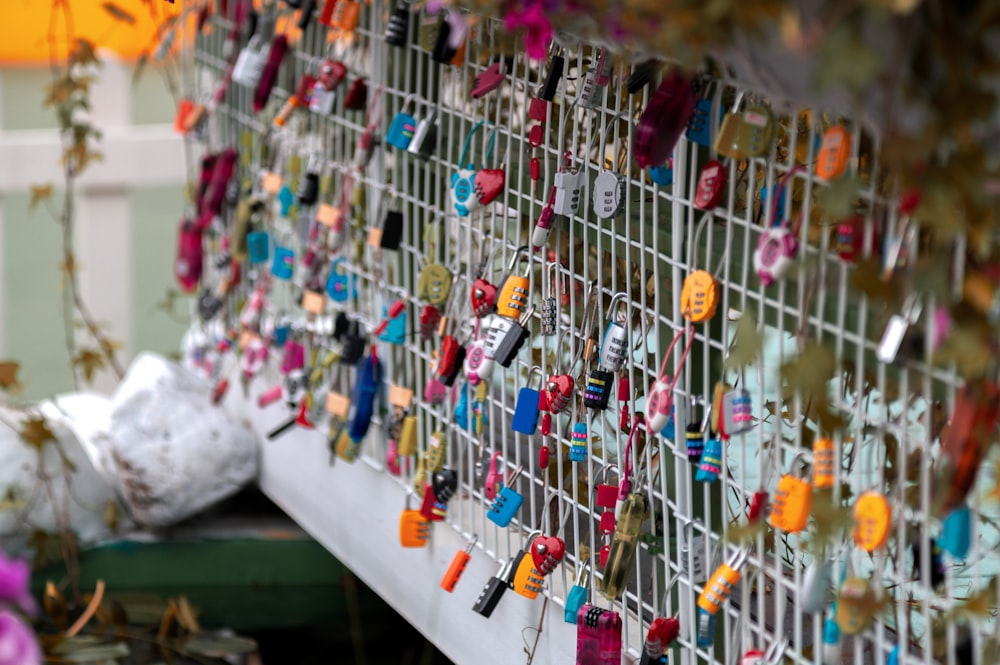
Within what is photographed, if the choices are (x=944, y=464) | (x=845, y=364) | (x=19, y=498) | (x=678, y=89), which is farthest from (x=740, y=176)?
(x=19, y=498)

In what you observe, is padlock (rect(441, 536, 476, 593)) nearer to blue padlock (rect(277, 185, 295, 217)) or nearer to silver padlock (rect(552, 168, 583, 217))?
silver padlock (rect(552, 168, 583, 217))

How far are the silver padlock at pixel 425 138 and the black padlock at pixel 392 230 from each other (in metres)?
0.14

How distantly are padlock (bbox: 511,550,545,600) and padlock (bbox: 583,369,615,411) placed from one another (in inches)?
11.1

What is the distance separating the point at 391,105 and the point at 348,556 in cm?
88

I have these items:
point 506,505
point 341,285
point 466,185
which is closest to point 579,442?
point 506,505

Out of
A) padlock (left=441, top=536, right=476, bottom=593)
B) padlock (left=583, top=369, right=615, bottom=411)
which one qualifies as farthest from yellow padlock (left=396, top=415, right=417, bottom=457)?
padlock (left=583, top=369, right=615, bottom=411)

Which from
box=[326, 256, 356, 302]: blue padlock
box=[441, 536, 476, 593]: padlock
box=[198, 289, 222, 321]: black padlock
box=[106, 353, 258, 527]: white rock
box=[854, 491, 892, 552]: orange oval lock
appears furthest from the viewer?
box=[198, 289, 222, 321]: black padlock

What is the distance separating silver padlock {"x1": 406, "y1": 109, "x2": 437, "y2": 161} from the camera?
1.87m

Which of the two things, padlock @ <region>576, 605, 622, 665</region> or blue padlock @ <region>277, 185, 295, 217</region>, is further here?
blue padlock @ <region>277, 185, 295, 217</region>

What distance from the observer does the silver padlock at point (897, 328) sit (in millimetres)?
983

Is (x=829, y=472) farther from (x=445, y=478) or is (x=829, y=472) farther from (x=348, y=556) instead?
(x=348, y=556)

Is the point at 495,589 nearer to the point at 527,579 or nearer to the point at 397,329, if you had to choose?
the point at 527,579

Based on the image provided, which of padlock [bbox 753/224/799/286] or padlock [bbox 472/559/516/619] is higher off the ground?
padlock [bbox 753/224/799/286]

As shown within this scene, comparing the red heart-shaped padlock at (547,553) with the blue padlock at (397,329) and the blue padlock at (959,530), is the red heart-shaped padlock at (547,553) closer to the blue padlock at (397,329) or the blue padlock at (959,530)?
the blue padlock at (397,329)
